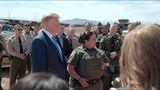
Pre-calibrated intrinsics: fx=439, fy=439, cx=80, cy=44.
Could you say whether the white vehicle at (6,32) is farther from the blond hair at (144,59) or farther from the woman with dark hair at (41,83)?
the woman with dark hair at (41,83)

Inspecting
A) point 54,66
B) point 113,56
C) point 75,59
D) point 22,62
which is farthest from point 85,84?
point 22,62

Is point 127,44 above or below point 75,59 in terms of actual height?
above

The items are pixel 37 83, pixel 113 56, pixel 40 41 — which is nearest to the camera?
pixel 37 83

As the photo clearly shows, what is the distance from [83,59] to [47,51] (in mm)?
1750

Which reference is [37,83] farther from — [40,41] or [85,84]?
[85,84]

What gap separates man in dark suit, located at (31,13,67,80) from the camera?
5770 mm

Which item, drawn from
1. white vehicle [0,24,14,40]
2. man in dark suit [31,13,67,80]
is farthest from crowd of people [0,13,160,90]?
white vehicle [0,24,14,40]

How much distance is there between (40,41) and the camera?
227 inches

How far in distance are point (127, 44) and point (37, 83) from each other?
3.98 ft

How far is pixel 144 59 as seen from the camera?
2.86 m

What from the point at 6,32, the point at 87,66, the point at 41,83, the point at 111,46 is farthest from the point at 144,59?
the point at 6,32

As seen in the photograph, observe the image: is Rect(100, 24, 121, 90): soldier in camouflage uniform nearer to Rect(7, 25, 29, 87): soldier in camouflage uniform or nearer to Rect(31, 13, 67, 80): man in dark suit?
Rect(7, 25, 29, 87): soldier in camouflage uniform

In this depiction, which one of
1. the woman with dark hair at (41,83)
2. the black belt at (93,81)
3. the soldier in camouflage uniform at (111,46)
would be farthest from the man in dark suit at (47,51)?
the soldier in camouflage uniform at (111,46)

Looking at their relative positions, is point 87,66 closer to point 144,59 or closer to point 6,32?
point 144,59
